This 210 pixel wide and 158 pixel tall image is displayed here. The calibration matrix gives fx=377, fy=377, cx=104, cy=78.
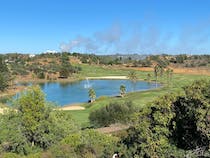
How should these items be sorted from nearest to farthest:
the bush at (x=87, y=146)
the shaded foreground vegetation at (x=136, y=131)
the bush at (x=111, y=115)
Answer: the shaded foreground vegetation at (x=136, y=131) < the bush at (x=87, y=146) < the bush at (x=111, y=115)

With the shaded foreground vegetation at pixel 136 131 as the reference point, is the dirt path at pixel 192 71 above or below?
below

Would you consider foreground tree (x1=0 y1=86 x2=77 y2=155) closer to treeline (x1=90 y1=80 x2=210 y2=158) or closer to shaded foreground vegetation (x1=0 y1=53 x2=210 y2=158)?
shaded foreground vegetation (x1=0 y1=53 x2=210 y2=158)

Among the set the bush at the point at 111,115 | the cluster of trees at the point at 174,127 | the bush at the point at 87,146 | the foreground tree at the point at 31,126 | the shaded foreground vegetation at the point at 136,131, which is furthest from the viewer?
the bush at the point at 111,115

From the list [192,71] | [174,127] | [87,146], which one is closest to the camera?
[174,127]

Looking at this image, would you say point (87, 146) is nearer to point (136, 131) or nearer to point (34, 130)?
point (136, 131)

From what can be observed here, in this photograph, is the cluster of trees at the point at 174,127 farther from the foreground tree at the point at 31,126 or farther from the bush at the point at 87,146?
the foreground tree at the point at 31,126

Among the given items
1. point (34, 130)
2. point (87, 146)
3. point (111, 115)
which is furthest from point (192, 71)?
point (87, 146)

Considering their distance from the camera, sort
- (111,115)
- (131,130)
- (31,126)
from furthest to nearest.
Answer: (111,115)
(31,126)
(131,130)

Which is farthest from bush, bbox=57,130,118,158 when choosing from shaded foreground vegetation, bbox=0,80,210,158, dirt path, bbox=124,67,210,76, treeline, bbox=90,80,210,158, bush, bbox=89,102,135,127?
dirt path, bbox=124,67,210,76

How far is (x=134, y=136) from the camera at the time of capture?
19.4 m

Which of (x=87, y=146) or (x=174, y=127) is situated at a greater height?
(x=174, y=127)

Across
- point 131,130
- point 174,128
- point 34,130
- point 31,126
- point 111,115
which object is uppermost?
point 174,128

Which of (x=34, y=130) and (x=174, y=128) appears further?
(x=34, y=130)

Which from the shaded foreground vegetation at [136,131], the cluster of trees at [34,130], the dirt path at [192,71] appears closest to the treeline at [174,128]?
the shaded foreground vegetation at [136,131]
